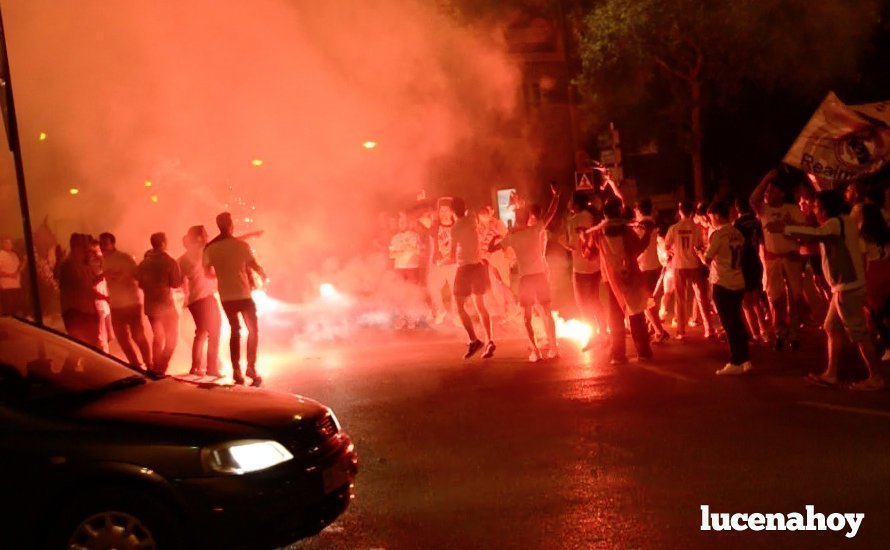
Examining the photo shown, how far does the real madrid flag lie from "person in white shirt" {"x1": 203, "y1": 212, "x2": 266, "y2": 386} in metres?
5.78

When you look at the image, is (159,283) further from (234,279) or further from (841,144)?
(841,144)

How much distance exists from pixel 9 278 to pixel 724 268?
36.5ft

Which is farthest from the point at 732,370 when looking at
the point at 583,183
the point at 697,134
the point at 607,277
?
the point at 697,134

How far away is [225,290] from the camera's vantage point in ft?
28.1

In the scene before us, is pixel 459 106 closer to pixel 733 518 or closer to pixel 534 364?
pixel 534 364

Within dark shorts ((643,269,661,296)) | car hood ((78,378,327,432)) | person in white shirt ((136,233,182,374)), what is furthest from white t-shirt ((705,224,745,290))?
person in white shirt ((136,233,182,374))

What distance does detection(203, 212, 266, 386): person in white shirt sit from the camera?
8.55m

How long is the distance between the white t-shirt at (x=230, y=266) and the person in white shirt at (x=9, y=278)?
23.3 ft

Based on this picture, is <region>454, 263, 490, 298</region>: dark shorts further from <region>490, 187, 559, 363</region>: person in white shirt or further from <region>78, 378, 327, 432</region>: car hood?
<region>78, 378, 327, 432</region>: car hood

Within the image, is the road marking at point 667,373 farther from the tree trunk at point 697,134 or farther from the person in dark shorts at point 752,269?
the tree trunk at point 697,134

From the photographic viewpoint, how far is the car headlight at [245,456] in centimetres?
387

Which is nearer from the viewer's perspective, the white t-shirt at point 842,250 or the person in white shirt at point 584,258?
the white t-shirt at point 842,250

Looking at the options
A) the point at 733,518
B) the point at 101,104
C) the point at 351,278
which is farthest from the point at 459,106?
the point at 733,518

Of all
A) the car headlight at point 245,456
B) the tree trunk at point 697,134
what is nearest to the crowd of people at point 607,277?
the car headlight at point 245,456
